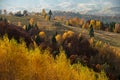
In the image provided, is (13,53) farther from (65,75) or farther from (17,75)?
(65,75)

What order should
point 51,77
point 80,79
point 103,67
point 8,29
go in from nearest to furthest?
point 51,77
point 80,79
point 8,29
point 103,67

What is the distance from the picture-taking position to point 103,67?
604ft

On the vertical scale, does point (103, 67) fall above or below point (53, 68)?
below

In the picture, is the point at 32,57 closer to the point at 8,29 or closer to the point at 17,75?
the point at 17,75

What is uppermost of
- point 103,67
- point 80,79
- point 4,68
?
point 4,68

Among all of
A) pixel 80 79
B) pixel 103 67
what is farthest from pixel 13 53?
pixel 103 67

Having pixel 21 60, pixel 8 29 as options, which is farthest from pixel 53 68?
pixel 8 29

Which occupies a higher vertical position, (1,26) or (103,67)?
(1,26)

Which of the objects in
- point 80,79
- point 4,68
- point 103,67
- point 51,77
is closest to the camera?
point 4,68

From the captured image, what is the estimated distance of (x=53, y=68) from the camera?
82125 mm

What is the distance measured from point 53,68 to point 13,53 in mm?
10555

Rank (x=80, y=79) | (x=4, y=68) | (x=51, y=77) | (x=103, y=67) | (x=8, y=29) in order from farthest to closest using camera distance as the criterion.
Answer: (x=103, y=67) < (x=8, y=29) < (x=80, y=79) < (x=51, y=77) < (x=4, y=68)

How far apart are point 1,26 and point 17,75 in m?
77.7

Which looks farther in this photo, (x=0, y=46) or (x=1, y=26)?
(x=1, y=26)
